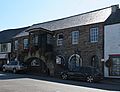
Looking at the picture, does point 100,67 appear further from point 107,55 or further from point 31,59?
point 31,59

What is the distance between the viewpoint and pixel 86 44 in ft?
105

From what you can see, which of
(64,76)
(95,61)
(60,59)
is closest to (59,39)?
(60,59)

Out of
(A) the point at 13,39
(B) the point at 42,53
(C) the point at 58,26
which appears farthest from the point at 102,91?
(A) the point at 13,39

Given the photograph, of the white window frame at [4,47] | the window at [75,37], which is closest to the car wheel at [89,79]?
the window at [75,37]

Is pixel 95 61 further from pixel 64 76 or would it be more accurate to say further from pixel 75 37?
pixel 64 76

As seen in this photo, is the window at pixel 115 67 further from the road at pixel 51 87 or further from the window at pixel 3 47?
the window at pixel 3 47

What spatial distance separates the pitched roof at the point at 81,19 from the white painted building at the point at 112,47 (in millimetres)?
1664

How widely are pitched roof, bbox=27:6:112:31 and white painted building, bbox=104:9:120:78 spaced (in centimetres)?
166

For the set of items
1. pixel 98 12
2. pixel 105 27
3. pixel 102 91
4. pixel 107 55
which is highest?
pixel 98 12

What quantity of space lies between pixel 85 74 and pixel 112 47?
573 centimetres

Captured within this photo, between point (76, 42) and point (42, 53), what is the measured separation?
5.14m

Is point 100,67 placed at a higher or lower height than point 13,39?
lower

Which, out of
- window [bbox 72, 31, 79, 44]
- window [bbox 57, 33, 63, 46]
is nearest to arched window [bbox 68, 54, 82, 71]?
window [bbox 72, 31, 79, 44]

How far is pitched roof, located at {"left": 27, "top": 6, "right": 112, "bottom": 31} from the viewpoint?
105 feet
